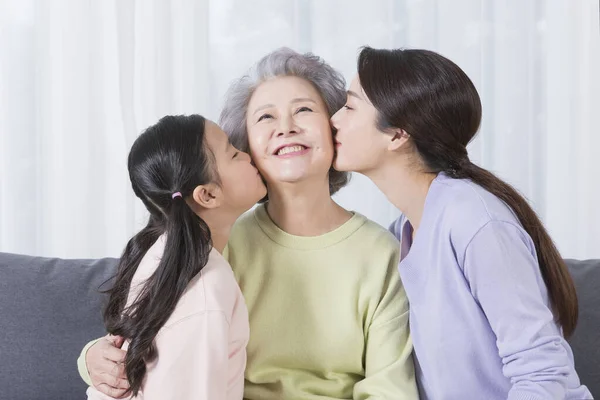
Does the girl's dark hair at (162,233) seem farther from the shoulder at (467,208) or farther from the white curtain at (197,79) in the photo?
the white curtain at (197,79)

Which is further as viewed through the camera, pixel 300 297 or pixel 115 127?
pixel 115 127

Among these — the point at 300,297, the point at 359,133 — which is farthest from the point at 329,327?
the point at 359,133

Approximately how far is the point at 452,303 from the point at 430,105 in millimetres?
441

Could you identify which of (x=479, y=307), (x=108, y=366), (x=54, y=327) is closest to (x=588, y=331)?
(x=479, y=307)

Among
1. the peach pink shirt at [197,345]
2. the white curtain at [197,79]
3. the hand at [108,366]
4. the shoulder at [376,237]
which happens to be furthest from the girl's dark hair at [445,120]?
the white curtain at [197,79]

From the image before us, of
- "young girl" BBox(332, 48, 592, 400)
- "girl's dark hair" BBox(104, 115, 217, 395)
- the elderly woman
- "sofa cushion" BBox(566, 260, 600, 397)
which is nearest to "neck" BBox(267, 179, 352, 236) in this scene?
the elderly woman

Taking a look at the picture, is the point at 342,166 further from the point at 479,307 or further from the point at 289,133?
Answer: the point at 479,307

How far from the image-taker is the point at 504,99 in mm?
2951

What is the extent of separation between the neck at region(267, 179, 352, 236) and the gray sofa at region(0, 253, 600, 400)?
1.73 ft

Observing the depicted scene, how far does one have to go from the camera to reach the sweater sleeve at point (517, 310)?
1557mm

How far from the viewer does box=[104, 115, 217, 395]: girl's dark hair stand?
1669 millimetres

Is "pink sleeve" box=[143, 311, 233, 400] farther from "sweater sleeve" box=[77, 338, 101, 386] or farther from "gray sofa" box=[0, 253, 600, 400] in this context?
"gray sofa" box=[0, 253, 600, 400]

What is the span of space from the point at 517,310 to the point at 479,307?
0.13 metres

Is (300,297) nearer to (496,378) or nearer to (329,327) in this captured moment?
(329,327)
